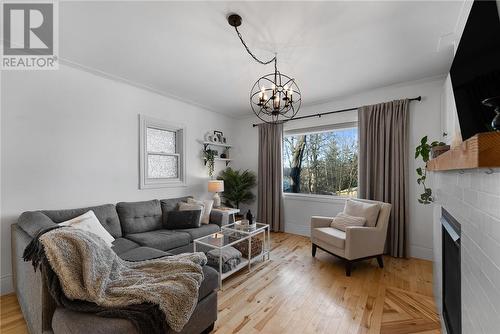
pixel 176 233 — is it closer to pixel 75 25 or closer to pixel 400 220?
pixel 75 25

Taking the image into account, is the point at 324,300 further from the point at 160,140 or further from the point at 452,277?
the point at 160,140

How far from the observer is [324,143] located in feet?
13.5

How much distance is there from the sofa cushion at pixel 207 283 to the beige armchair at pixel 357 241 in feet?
5.47

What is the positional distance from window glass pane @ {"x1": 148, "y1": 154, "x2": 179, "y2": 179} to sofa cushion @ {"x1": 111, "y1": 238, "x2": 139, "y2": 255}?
122 cm

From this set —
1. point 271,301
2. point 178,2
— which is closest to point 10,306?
point 271,301

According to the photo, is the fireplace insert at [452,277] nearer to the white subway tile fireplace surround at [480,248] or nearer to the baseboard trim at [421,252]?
the white subway tile fireplace surround at [480,248]

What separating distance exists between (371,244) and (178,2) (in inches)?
125

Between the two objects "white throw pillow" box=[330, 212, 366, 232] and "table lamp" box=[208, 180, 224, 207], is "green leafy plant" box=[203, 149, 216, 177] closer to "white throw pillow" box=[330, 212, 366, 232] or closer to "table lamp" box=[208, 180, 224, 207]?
"table lamp" box=[208, 180, 224, 207]

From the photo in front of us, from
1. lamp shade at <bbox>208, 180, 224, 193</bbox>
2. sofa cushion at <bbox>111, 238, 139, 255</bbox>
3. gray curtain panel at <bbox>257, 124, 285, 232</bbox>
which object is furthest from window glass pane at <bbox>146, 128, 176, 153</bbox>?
gray curtain panel at <bbox>257, 124, 285, 232</bbox>

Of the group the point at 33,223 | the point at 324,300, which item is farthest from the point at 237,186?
the point at 33,223

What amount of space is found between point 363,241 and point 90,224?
3.08 m

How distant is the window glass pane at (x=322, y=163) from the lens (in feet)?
12.5

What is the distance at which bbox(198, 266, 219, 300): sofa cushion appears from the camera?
5.13ft

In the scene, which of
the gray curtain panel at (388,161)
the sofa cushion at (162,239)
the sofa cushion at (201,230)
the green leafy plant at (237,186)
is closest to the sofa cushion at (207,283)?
the sofa cushion at (162,239)
